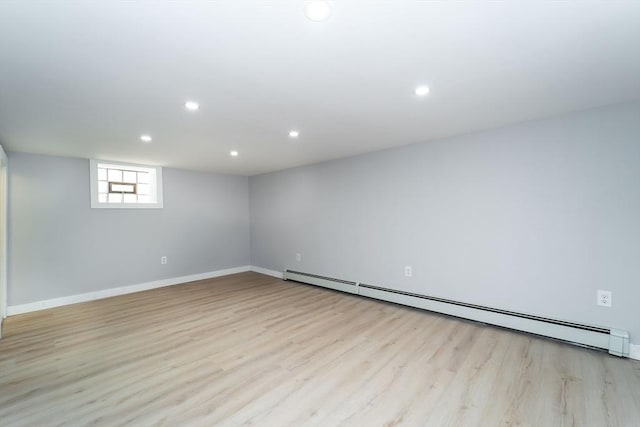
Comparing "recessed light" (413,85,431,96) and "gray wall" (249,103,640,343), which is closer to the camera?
"recessed light" (413,85,431,96)

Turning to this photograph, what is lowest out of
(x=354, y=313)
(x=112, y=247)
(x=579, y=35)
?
(x=354, y=313)

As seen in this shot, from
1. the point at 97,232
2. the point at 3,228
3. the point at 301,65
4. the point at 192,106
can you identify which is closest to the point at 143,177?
the point at 97,232

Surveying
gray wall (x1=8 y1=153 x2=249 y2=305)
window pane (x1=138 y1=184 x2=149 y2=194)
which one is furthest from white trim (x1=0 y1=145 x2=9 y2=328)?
window pane (x1=138 y1=184 x2=149 y2=194)

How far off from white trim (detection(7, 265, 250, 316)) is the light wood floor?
0.51 meters

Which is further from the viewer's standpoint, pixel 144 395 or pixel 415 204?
pixel 415 204

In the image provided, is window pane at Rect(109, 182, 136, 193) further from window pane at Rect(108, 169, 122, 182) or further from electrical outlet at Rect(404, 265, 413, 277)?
electrical outlet at Rect(404, 265, 413, 277)

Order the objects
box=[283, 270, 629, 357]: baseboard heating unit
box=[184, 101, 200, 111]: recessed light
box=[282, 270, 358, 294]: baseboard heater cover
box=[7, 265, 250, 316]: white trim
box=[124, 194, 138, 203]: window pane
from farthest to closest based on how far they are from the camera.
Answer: box=[124, 194, 138, 203]: window pane < box=[282, 270, 358, 294]: baseboard heater cover < box=[7, 265, 250, 316]: white trim < box=[283, 270, 629, 357]: baseboard heating unit < box=[184, 101, 200, 111]: recessed light

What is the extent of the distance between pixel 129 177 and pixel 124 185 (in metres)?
0.16

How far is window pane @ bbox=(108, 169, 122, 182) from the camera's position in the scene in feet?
14.6

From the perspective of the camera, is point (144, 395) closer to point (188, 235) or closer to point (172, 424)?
point (172, 424)

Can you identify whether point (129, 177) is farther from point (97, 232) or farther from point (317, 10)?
point (317, 10)

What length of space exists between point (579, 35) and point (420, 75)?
2.63 ft

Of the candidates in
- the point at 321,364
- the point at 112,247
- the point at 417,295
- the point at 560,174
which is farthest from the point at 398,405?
the point at 112,247

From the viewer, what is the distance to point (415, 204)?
356 centimetres
